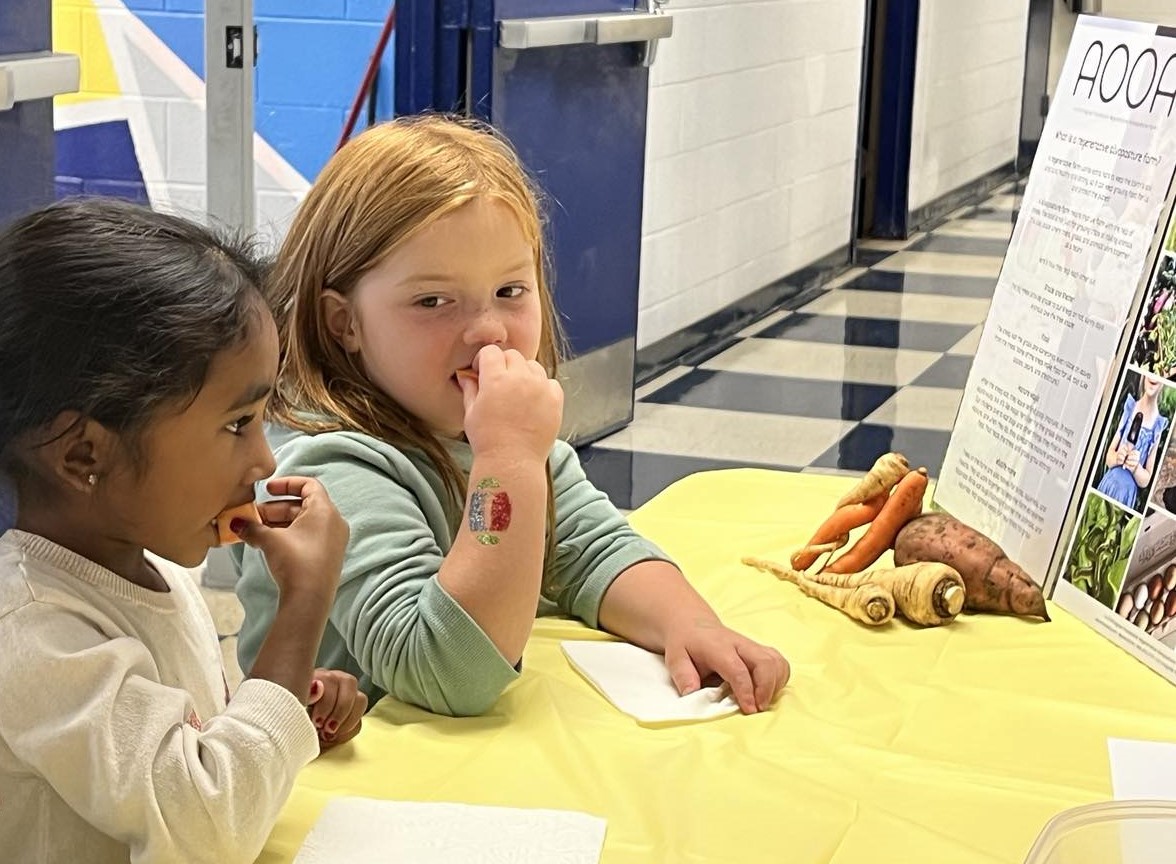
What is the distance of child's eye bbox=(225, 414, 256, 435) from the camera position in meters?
1.02

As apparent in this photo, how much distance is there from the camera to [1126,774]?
1191 millimetres

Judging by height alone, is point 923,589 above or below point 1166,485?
below

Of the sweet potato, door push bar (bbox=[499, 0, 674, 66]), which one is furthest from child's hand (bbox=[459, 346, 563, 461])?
door push bar (bbox=[499, 0, 674, 66])

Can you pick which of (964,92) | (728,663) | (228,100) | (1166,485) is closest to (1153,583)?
(1166,485)

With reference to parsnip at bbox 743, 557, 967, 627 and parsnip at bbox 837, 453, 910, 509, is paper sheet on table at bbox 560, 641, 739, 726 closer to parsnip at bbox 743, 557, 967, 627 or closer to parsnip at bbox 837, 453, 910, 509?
parsnip at bbox 743, 557, 967, 627

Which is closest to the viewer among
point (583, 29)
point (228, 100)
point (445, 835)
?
point (445, 835)

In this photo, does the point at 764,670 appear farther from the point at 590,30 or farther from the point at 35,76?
the point at 590,30

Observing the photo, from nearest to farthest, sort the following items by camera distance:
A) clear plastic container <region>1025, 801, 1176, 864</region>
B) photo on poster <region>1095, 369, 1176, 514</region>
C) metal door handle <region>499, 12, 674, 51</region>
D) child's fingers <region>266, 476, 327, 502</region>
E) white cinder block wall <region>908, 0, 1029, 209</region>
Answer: clear plastic container <region>1025, 801, 1176, 864</region> < child's fingers <region>266, 476, 327, 502</region> < photo on poster <region>1095, 369, 1176, 514</region> < metal door handle <region>499, 12, 674, 51</region> < white cinder block wall <region>908, 0, 1029, 209</region>

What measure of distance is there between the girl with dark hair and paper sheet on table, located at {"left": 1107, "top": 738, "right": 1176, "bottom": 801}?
0.57 m

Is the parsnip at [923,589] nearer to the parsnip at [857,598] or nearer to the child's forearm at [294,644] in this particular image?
the parsnip at [857,598]

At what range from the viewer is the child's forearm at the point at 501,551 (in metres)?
1.25

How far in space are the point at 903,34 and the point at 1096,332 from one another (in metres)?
5.76

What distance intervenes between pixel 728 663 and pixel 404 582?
0.26 meters

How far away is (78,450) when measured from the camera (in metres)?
0.96
